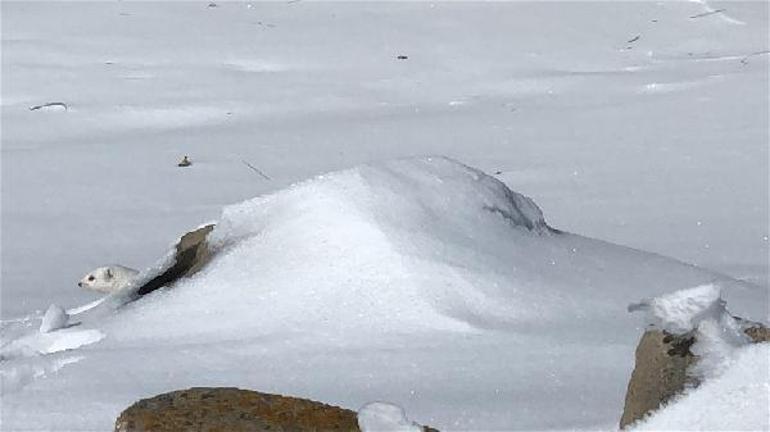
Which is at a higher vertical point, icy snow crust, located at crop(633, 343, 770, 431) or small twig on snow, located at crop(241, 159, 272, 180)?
icy snow crust, located at crop(633, 343, 770, 431)

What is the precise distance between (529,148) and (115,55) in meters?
3.02

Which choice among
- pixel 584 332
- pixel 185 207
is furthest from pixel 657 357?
pixel 185 207

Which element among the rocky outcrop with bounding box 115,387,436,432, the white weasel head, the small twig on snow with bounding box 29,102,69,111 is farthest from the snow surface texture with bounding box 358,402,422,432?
the small twig on snow with bounding box 29,102,69,111

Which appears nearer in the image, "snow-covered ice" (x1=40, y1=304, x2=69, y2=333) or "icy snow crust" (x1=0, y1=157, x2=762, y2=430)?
"icy snow crust" (x1=0, y1=157, x2=762, y2=430)

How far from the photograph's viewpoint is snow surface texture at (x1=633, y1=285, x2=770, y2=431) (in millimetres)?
1786

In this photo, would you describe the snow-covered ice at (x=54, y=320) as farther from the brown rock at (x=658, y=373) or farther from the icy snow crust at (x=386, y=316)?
→ the brown rock at (x=658, y=373)

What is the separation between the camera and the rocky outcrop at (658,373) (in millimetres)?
1897

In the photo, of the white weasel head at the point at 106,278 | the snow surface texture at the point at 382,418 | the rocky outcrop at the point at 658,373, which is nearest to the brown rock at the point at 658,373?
the rocky outcrop at the point at 658,373

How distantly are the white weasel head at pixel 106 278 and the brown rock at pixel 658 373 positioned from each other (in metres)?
2.57

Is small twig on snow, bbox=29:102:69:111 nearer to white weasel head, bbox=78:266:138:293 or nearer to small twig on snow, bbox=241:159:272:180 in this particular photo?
small twig on snow, bbox=241:159:272:180

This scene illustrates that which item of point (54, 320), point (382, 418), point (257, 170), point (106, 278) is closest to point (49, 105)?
point (257, 170)

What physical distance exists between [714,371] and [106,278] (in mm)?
2775

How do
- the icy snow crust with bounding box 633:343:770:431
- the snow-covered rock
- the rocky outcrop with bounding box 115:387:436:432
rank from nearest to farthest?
the icy snow crust with bounding box 633:343:770:431
the snow-covered rock
the rocky outcrop with bounding box 115:387:436:432

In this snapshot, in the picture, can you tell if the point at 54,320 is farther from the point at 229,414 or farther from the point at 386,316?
the point at 229,414
